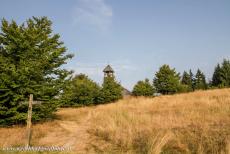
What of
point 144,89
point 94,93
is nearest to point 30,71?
point 94,93

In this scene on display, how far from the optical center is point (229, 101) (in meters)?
16.0

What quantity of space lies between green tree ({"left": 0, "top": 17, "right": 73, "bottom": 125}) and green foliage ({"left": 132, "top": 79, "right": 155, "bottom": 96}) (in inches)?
894

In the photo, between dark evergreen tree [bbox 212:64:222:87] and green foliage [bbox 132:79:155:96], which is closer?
green foliage [bbox 132:79:155:96]

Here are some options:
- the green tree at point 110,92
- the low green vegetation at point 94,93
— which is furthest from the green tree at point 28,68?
the green tree at point 110,92

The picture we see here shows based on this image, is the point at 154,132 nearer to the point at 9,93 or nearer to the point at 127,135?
the point at 127,135

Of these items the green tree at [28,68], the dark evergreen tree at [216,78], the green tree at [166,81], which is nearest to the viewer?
the green tree at [28,68]

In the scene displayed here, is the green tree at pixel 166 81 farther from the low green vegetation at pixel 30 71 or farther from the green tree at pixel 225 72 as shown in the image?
the low green vegetation at pixel 30 71

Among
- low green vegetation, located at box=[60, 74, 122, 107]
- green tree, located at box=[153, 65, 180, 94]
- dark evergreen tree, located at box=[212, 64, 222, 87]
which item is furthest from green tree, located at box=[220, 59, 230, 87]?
low green vegetation, located at box=[60, 74, 122, 107]

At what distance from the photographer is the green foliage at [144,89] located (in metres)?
39.9

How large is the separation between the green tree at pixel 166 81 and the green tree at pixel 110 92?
740 cm

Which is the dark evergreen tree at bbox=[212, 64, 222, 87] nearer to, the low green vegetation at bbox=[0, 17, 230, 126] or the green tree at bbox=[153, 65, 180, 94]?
the green tree at bbox=[153, 65, 180, 94]

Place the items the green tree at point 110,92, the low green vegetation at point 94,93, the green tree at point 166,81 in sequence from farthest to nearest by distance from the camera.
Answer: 1. the green tree at point 166,81
2. the green tree at point 110,92
3. the low green vegetation at point 94,93

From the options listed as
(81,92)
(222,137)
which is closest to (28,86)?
(222,137)

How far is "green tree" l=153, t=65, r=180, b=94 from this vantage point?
3919 centimetres
